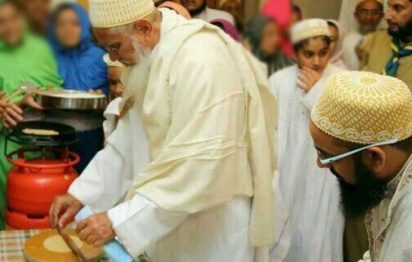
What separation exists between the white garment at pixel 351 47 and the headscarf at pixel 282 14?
1.68 ft

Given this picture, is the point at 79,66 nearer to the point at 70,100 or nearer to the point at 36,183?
the point at 70,100

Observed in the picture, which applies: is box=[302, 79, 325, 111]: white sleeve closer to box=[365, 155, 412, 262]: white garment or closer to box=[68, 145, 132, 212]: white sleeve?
box=[68, 145, 132, 212]: white sleeve

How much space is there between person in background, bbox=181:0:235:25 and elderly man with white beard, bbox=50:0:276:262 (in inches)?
47.6

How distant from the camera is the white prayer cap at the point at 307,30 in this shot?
2.66m

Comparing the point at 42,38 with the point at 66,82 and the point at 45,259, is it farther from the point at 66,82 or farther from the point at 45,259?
the point at 45,259

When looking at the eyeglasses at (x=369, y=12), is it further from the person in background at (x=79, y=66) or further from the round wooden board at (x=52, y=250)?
the round wooden board at (x=52, y=250)

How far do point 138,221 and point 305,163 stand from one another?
1.41 m

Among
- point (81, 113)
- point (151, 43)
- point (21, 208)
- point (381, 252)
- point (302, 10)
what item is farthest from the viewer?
point (81, 113)

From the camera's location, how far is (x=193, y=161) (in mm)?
1441

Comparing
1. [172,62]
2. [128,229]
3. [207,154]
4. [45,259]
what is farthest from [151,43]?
[45,259]

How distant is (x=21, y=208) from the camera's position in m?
2.25

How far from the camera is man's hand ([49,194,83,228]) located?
168 centimetres

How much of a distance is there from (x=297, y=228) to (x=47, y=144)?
1.18 meters

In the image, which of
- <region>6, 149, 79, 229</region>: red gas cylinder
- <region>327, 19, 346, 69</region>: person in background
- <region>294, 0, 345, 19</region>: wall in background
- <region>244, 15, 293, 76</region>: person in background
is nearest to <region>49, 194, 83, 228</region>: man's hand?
<region>6, 149, 79, 229</region>: red gas cylinder
